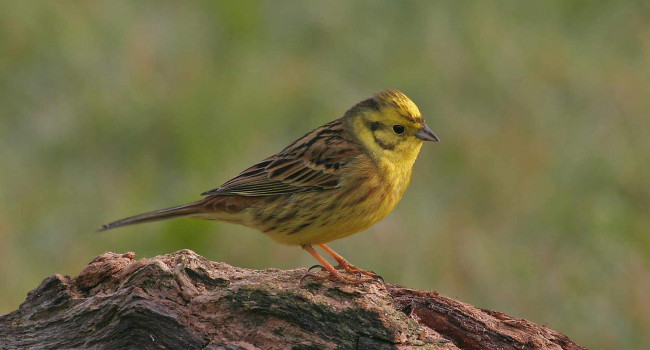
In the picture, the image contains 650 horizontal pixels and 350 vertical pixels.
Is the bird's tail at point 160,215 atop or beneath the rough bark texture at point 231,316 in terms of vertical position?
atop

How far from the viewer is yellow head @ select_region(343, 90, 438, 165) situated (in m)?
7.07

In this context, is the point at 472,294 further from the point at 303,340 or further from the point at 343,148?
the point at 303,340

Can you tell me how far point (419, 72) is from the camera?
38.7ft

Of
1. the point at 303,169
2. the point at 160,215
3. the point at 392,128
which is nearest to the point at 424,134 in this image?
the point at 392,128

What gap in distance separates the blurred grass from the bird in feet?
7.41

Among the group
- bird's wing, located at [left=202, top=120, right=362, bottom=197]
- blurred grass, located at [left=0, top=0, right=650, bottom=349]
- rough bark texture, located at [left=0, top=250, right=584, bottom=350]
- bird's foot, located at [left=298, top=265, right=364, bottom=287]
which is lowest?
rough bark texture, located at [left=0, top=250, right=584, bottom=350]

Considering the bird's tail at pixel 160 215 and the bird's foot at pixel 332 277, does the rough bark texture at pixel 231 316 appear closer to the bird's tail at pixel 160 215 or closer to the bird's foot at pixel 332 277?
the bird's foot at pixel 332 277

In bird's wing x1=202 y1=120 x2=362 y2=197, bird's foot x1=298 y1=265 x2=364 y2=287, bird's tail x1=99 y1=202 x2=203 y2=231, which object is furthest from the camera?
bird's wing x1=202 y1=120 x2=362 y2=197

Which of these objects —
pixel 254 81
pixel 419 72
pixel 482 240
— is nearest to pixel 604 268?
pixel 482 240

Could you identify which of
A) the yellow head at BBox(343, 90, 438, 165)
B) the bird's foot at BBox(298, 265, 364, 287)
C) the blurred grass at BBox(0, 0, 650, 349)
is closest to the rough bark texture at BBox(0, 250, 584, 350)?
the bird's foot at BBox(298, 265, 364, 287)

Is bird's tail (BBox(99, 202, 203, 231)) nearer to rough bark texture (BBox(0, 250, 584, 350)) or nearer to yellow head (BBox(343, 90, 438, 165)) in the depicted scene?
rough bark texture (BBox(0, 250, 584, 350))

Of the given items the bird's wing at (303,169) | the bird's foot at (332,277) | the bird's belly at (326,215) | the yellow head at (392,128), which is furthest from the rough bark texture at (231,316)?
the yellow head at (392,128)

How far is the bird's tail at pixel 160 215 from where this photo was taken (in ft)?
22.7

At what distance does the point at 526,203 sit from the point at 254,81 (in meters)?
3.06
